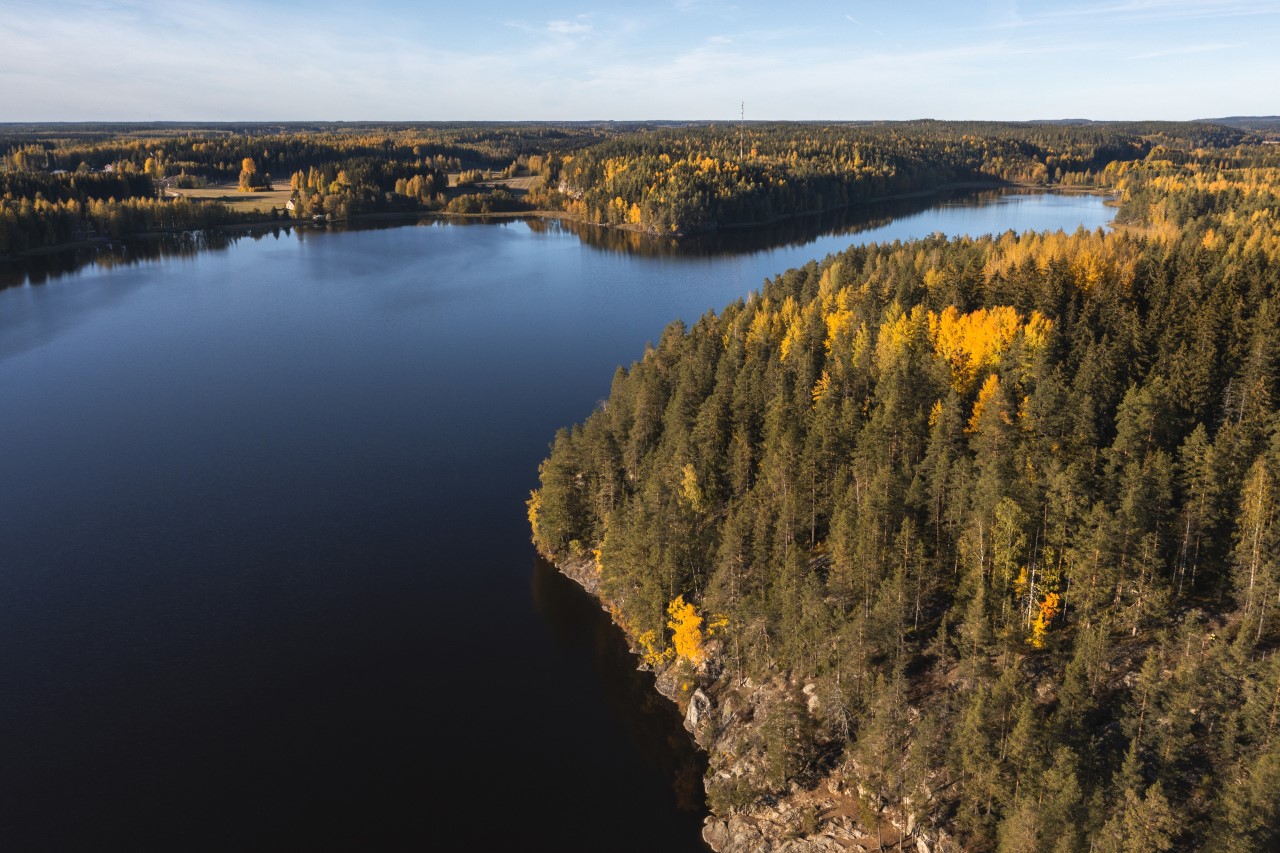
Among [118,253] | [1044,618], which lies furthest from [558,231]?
[1044,618]

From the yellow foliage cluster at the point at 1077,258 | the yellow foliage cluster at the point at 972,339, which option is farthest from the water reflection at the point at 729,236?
the yellow foliage cluster at the point at 972,339

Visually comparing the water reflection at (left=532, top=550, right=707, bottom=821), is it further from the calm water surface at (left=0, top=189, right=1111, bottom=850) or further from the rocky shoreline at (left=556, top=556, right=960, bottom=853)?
A: the rocky shoreline at (left=556, top=556, right=960, bottom=853)

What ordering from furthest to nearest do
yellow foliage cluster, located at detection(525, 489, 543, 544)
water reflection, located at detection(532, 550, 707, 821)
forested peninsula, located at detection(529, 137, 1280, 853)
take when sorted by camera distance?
yellow foliage cluster, located at detection(525, 489, 543, 544) → water reflection, located at detection(532, 550, 707, 821) → forested peninsula, located at detection(529, 137, 1280, 853)

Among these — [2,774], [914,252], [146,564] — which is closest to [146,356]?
[146,564]

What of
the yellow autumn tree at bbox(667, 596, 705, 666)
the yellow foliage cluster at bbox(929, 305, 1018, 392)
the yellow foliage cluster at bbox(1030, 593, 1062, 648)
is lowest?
the yellow autumn tree at bbox(667, 596, 705, 666)

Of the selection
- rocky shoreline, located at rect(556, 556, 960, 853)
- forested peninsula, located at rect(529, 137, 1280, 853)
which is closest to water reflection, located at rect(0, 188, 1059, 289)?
forested peninsula, located at rect(529, 137, 1280, 853)

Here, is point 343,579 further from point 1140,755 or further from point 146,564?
point 1140,755

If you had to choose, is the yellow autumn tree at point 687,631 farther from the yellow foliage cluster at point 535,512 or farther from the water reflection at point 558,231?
the water reflection at point 558,231
